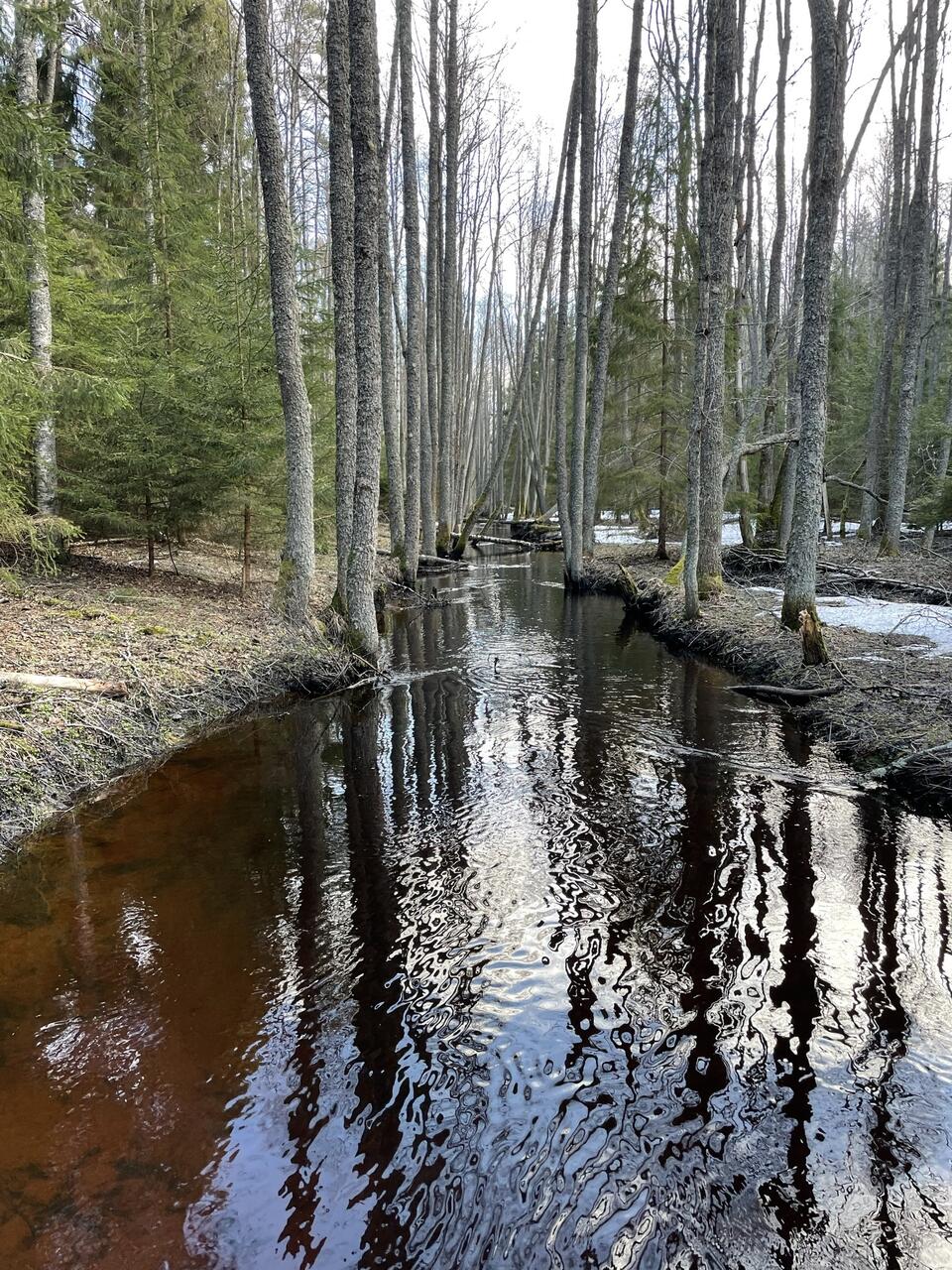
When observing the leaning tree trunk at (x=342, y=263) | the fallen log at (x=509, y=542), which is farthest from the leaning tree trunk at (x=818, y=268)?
the fallen log at (x=509, y=542)

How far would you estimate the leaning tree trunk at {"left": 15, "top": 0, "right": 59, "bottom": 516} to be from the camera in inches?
294

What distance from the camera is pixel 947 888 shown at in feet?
13.5

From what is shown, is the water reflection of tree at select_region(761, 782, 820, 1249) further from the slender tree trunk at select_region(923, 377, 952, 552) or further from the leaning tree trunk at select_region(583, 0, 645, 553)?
the leaning tree trunk at select_region(583, 0, 645, 553)

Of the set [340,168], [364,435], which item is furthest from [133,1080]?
[340,168]

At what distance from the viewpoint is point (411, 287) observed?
14.6 meters

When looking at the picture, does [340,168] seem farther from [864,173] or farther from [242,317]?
[864,173]

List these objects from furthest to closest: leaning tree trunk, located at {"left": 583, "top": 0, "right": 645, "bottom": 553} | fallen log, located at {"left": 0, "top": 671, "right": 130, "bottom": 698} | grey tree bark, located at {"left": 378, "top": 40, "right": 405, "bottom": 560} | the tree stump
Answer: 1. leaning tree trunk, located at {"left": 583, "top": 0, "right": 645, "bottom": 553}
2. grey tree bark, located at {"left": 378, "top": 40, "right": 405, "bottom": 560}
3. the tree stump
4. fallen log, located at {"left": 0, "top": 671, "right": 130, "bottom": 698}

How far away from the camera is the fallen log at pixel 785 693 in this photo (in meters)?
7.20

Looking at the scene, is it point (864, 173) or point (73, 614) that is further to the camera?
point (864, 173)

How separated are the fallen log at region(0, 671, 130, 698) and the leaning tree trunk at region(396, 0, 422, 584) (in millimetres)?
9056

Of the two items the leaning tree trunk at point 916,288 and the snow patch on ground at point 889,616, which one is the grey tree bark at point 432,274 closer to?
the snow patch on ground at point 889,616

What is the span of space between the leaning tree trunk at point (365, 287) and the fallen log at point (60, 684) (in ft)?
10.9

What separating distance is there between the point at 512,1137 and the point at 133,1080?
161 centimetres

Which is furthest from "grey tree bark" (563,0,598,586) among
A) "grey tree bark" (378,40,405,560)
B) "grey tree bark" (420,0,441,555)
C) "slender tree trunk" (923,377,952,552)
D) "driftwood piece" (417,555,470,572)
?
"slender tree trunk" (923,377,952,552)
